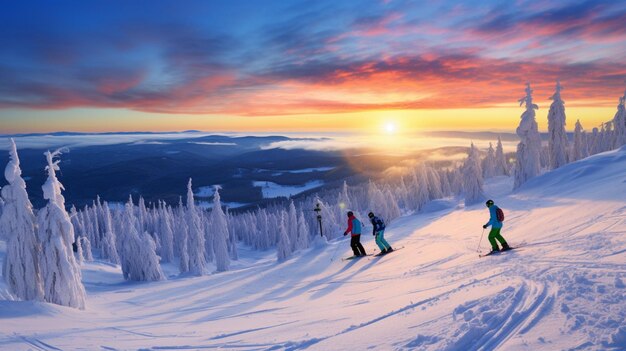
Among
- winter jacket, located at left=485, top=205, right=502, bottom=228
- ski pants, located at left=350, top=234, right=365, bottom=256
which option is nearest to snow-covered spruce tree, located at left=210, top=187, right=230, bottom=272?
ski pants, located at left=350, top=234, right=365, bottom=256

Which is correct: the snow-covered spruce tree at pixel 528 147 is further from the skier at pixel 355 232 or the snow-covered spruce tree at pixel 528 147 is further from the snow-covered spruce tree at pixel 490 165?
the snow-covered spruce tree at pixel 490 165

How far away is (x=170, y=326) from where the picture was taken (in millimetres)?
10156

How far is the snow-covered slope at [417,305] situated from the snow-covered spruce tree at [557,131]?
35.6 meters

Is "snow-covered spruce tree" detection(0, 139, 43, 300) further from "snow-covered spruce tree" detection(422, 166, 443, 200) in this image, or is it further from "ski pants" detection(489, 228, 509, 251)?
"snow-covered spruce tree" detection(422, 166, 443, 200)

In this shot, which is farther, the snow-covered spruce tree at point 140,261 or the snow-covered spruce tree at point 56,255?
the snow-covered spruce tree at point 140,261

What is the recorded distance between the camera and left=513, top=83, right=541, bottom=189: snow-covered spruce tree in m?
40.6

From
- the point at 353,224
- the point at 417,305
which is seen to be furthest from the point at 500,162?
the point at 417,305

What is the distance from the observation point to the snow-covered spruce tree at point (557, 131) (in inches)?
1868

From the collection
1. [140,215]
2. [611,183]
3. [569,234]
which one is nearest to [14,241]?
[569,234]

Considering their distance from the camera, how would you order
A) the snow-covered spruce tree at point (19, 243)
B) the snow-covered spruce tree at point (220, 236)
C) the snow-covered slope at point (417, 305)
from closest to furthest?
the snow-covered slope at point (417, 305)
the snow-covered spruce tree at point (19, 243)
the snow-covered spruce tree at point (220, 236)

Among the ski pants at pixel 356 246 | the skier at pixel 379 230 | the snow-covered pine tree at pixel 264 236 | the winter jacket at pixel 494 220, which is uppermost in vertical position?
the winter jacket at pixel 494 220

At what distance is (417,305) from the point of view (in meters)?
7.58

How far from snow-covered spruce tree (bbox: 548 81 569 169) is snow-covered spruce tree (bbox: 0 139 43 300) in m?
55.3

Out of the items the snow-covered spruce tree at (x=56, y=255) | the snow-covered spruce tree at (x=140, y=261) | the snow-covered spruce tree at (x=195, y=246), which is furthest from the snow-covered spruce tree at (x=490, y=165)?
the snow-covered spruce tree at (x=56, y=255)
